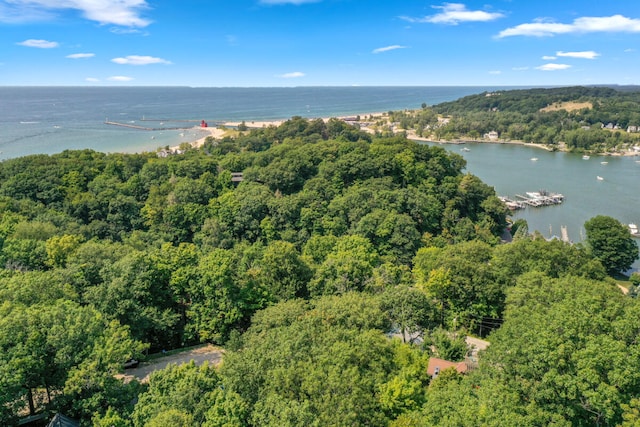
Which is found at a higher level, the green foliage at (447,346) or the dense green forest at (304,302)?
the dense green forest at (304,302)

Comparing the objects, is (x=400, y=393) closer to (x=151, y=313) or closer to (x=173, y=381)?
(x=173, y=381)

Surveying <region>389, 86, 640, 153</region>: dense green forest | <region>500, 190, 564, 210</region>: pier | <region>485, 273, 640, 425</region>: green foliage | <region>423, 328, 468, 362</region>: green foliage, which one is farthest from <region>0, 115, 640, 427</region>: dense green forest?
<region>389, 86, 640, 153</region>: dense green forest

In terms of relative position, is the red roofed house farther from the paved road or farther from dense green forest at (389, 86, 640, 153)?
dense green forest at (389, 86, 640, 153)

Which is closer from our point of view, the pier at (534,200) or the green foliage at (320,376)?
the green foliage at (320,376)

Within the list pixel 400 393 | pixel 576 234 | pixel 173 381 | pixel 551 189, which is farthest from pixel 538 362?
pixel 551 189

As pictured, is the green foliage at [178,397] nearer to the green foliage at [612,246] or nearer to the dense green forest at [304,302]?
the dense green forest at [304,302]

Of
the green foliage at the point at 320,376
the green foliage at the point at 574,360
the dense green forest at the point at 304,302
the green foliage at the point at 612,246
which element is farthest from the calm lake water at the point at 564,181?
the green foliage at the point at 320,376
